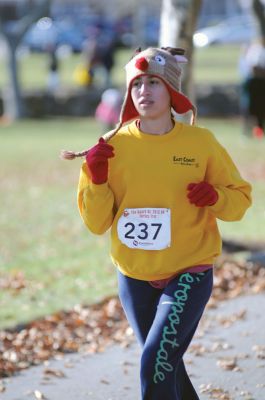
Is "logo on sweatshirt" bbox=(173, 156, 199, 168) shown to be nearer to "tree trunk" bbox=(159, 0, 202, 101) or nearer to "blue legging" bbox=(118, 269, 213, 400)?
"blue legging" bbox=(118, 269, 213, 400)

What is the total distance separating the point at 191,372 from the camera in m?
6.55

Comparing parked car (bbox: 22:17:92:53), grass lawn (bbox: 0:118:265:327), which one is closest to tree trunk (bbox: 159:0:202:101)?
grass lawn (bbox: 0:118:265:327)

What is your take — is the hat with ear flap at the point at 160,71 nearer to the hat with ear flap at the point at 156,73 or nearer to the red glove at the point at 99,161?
the hat with ear flap at the point at 156,73

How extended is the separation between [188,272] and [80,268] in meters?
5.53

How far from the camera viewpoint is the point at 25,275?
10.1 metres

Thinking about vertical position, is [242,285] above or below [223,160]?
below

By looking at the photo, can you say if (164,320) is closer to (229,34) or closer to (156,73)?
(156,73)

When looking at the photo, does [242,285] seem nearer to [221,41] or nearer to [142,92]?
[142,92]

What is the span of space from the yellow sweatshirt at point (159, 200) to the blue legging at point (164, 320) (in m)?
0.09

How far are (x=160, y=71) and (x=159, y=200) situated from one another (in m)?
0.64

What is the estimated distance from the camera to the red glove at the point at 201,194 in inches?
189

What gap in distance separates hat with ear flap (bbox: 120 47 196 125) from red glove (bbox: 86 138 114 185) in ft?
1.41

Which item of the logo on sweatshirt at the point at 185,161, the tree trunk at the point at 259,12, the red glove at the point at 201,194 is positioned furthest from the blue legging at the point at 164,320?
the tree trunk at the point at 259,12

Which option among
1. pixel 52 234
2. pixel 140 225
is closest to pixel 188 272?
pixel 140 225
